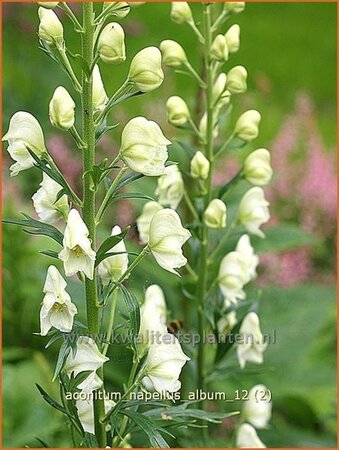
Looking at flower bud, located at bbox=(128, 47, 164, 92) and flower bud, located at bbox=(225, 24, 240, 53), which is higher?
flower bud, located at bbox=(225, 24, 240, 53)

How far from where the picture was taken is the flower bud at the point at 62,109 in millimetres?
1211

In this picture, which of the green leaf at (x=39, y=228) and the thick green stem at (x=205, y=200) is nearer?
the green leaf at (x=39, y=228)

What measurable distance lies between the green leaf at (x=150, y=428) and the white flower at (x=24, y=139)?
43 cm

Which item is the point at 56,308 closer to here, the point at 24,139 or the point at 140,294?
the point at 24,139

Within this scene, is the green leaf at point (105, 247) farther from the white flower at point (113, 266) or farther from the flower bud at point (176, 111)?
the flower bud at point (176, 111)

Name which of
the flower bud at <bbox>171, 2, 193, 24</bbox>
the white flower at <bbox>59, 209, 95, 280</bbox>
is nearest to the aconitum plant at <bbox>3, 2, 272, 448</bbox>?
the white flower at <bbox>59, 209, 95, 280</bbox>

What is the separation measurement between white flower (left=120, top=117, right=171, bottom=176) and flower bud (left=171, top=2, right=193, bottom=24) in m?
0.56

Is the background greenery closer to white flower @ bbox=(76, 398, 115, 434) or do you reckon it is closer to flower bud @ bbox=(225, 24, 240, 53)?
white flower @ bbox=(76, 398, 115, 434)

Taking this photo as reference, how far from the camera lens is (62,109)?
3.98 feet

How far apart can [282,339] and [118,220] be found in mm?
887

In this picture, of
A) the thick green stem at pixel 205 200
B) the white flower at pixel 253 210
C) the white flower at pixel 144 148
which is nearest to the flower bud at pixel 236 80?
the thick green stem at pixel 205 200

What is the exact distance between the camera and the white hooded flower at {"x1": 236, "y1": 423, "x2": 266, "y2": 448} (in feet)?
5.76

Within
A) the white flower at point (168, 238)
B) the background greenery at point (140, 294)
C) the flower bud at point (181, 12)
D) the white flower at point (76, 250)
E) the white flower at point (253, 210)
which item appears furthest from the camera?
the background greenery at point (140, 294)

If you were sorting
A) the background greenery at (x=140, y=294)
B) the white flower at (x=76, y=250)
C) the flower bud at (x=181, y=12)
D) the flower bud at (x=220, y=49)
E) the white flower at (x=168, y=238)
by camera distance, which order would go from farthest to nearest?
the background greenery at (x=140, y=294)
the flower bud at (x=181, y=12)
the flower bud at (x=220, y=49)
the white flower at (x=168, y=238)
the white flower at (x=76, y=250)
